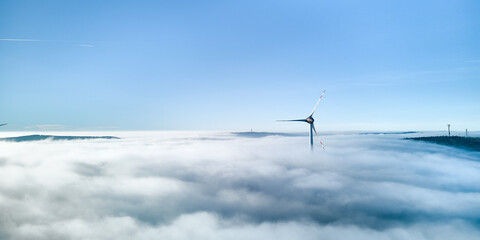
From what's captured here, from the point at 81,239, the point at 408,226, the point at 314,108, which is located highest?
the point at 314,108

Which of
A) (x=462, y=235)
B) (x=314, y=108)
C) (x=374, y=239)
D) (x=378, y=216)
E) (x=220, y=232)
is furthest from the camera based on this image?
(x=220, y=232)

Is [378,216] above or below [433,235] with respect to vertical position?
above

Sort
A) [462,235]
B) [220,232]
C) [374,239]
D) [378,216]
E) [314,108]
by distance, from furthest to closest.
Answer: [220,232]
[378,216]
[462,235]
[374,239]
[314,108]

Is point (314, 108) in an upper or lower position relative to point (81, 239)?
upper

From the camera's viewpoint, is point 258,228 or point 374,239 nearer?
point 374,239

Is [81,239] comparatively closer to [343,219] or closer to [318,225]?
[318,225]

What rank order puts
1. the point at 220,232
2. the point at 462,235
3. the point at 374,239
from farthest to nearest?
the point at 220,232, the point at 462,235, the point at 374,239

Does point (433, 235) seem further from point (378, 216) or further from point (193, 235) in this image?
point (193, 235)

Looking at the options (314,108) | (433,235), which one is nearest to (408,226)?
(433,235)

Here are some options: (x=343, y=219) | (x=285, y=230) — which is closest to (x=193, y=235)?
(x=285, y=230)
